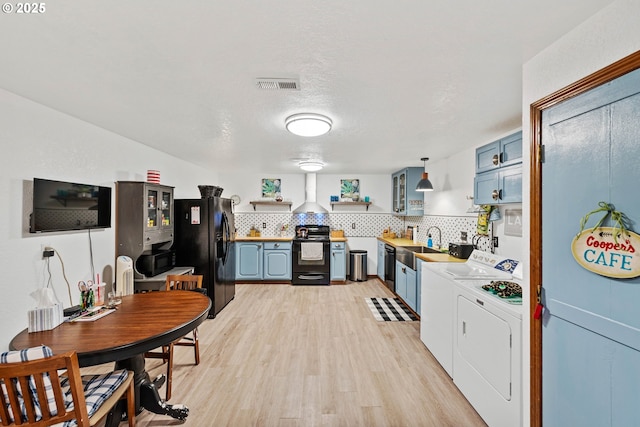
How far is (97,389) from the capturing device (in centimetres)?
156

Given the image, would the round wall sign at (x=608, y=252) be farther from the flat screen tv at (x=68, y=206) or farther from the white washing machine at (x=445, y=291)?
the flat screen tv at (x=68, y=206)

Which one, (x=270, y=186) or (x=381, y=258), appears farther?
(x=270, y=186)

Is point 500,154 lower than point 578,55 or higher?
lower

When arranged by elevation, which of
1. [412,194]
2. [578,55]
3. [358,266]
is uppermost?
[578,55]

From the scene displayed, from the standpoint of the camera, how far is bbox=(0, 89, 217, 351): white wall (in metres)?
1.97

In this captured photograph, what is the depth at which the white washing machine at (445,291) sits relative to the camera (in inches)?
98.8

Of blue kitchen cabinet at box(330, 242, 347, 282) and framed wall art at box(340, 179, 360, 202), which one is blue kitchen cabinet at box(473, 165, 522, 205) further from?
framed wall art at box(340, 179, 360, 202)

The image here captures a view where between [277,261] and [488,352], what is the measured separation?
4.29 metres

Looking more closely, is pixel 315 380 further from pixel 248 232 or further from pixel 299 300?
pixel 248 232

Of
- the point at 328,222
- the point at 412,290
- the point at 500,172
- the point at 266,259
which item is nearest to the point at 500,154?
the point at 500,172

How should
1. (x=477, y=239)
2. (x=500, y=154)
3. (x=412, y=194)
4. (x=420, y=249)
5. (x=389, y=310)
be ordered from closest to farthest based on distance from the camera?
1. (x=500, y=154)
2. (x=477, y=239)
3. (x=389, y=310)
4. (x=420, y=249)
5. (x=412, y=194)

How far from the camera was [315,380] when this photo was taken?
247cm

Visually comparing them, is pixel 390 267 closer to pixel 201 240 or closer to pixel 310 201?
pixel 310 201

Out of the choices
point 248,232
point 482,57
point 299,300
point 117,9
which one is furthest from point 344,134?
point 248,232
